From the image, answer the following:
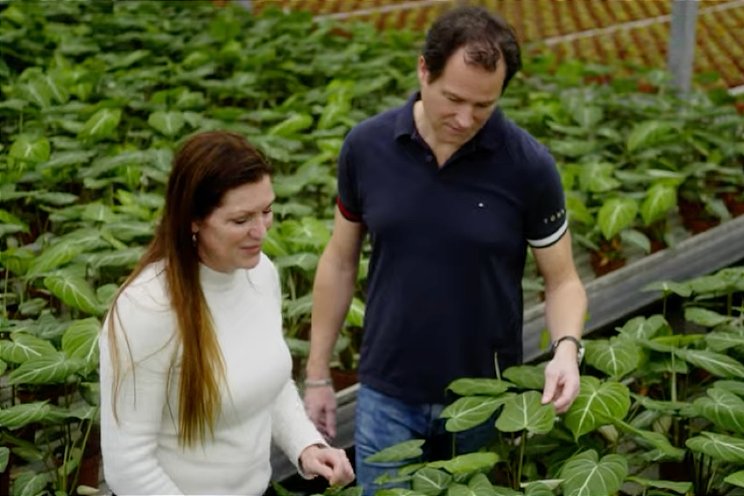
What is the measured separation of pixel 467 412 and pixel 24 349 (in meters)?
1.12

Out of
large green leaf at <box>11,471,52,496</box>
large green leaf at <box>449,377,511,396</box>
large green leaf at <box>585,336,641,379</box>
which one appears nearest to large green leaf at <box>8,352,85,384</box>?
large green leaf at <box>11,471,52,496</box>

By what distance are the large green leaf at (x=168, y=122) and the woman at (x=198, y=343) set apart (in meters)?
3.11

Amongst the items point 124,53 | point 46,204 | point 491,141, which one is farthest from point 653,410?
point 124,53

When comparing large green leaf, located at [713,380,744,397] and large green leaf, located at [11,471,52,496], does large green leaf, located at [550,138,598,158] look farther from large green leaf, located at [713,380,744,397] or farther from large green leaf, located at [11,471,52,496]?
large green leaf, located at [11,471,52,496]

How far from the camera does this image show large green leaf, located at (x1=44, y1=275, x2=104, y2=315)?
312cm

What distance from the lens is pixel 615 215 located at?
430 cm

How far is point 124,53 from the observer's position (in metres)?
6.74

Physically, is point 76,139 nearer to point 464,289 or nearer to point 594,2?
point 464,289

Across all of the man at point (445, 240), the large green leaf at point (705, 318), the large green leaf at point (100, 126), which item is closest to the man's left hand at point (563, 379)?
the man at point (445, 240)

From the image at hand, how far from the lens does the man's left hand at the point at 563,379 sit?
2.28 meters

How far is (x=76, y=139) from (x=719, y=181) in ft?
9.36

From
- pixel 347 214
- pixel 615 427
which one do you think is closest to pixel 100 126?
pixel 347 214

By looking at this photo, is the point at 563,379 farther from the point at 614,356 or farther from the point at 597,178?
the point at 597,178

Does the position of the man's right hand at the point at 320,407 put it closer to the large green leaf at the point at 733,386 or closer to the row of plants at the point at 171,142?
the row of plants at the point at 171,142
